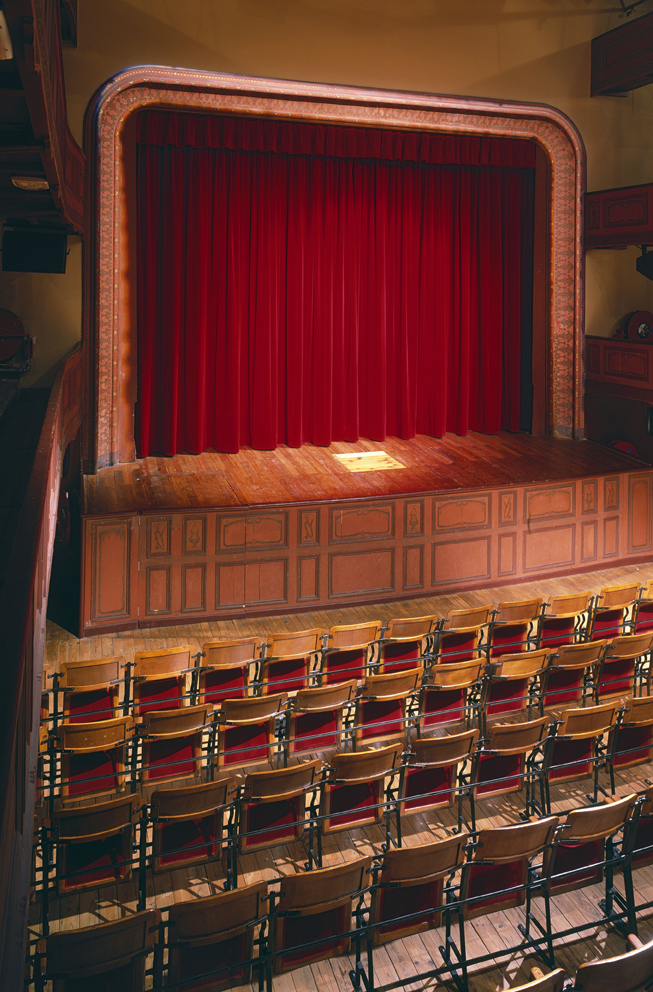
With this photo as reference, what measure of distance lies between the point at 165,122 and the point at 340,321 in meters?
3.06

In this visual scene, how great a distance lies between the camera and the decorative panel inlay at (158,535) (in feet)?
25.5

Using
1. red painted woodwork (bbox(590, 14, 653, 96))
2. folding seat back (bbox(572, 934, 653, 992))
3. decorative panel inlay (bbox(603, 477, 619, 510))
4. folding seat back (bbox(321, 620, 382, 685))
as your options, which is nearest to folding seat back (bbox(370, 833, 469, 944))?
folding seat back (bbox(572, 934, 653, 992))

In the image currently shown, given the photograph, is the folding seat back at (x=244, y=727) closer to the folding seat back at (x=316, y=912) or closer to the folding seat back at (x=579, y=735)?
the folding seat back at (x=316, y=912)

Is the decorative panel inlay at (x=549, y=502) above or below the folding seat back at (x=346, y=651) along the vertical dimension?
above

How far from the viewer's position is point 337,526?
27.4ft

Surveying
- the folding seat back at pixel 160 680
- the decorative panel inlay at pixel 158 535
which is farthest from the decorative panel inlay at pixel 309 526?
the folding seat back at pixel 160 680

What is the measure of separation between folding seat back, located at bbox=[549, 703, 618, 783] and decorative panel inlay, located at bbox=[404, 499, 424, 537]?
3650 millimetres

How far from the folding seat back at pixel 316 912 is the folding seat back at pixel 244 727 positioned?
1406 millimetres

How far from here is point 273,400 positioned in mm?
10430

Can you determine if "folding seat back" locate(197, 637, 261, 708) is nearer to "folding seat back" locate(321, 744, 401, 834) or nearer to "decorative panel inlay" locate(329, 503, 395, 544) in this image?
"folding seat back" locate(321, 744, 401, 834)

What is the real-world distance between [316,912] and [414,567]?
17.3ft

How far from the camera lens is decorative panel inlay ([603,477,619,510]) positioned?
Result: 9492mm

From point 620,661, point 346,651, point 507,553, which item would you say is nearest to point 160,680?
point 346,651

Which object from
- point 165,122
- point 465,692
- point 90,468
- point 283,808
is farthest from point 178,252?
point 283,808
